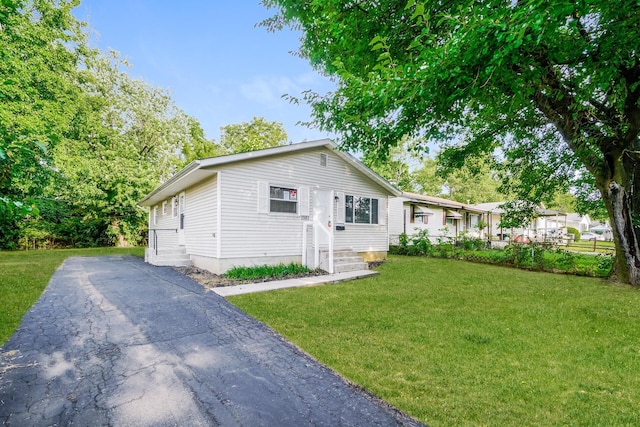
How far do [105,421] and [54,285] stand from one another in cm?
652

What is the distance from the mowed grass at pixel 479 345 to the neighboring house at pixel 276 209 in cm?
272

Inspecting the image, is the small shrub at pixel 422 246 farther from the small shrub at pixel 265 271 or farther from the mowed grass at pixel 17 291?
the mowed grass at pixel 17 291

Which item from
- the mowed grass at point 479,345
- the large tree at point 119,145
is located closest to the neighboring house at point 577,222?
the mowed grass at point 479,345

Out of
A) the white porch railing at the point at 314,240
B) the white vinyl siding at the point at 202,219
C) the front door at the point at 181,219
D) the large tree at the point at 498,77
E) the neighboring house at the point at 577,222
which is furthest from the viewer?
the neighboring house at the point at 577,222

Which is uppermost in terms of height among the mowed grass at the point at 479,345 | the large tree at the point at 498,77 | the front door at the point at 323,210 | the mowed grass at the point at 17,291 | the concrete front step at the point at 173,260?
the large tree at the point at 498,77

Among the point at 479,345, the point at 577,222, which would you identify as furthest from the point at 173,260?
the point at 577,222

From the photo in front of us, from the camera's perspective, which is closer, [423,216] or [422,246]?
[422,246]

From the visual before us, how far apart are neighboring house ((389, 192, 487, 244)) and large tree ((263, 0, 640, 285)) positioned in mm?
8416

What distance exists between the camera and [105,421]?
7.29 ft


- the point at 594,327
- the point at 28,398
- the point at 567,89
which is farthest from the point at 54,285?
the point at 567,89

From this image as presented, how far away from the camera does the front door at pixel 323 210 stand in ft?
33.0

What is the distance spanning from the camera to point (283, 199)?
939 cm

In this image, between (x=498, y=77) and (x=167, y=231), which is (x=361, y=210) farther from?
(x=167, y=231)

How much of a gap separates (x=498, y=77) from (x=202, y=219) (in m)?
8.18
